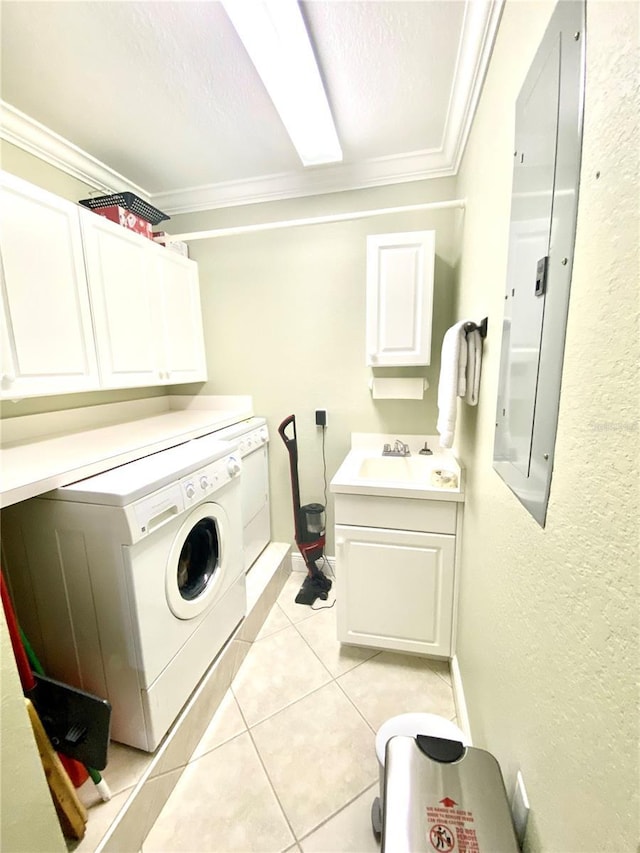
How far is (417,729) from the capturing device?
105 cm

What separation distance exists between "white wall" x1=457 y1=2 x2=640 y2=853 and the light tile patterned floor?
66cm

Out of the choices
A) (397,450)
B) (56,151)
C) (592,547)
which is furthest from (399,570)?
(56,151)

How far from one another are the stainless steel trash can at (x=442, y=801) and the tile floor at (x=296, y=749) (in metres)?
0.53

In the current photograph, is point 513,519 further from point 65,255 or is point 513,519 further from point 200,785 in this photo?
point 65,255

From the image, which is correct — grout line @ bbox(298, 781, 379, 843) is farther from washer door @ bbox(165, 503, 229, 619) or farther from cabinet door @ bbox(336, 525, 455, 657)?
washer door @ bbox(165, 503, 229, 619)

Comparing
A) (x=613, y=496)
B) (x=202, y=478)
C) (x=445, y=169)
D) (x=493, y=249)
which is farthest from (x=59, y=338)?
(x=445, y=169)

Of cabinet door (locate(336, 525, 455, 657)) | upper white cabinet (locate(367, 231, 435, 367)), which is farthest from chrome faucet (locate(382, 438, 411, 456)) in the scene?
cabinet door (locate(336, 525, 455, 657))

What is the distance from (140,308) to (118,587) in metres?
1.44

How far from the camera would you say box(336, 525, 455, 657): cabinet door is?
1.52 meters

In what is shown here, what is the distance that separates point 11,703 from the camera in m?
0.72

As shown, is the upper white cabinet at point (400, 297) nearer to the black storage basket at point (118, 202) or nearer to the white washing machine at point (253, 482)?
the white washing machine at point (253, 482)

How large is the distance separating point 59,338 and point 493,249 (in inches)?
67.0

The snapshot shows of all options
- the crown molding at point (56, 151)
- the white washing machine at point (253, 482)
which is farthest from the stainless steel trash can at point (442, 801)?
the crown molding at point (56, 151)

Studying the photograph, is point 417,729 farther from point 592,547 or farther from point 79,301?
point 79,301
